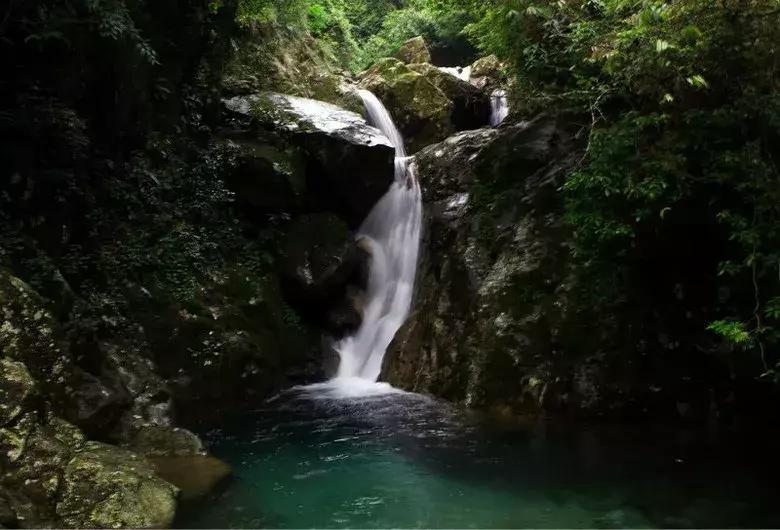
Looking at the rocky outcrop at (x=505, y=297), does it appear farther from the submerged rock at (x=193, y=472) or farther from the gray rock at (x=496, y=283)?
the submerged rock at (x=193, y=472)

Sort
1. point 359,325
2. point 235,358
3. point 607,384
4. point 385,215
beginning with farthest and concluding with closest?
point 385,215 → point 359,325 → point 235,358 → point 607,384

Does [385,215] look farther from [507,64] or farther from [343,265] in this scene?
[507,64]

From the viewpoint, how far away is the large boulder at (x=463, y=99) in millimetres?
17672

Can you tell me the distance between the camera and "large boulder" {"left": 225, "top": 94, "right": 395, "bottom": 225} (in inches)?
473

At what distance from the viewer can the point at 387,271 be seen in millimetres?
12492

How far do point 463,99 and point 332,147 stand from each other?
742cm

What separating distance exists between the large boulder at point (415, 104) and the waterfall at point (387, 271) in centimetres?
354

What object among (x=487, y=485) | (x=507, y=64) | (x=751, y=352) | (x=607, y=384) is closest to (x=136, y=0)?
(x=507, y=64)

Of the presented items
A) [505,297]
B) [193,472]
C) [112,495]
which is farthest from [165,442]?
[505,297]

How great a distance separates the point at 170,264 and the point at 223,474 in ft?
15.3

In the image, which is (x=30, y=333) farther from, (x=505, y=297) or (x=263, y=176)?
(x=505, y=297)

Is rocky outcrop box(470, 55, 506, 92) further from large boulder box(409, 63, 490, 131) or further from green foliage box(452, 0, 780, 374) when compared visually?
green foliage box(452, 0, 780, 374)

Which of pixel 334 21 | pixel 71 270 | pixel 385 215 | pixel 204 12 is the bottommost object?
pixel 71 270

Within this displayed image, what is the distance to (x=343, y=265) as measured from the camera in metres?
11.6
